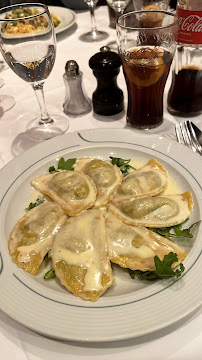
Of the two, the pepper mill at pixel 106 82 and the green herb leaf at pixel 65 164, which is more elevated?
the pepper mill at pixel 106 82

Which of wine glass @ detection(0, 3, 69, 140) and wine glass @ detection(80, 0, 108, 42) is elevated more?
wine glass @ detection(0, 3, 69, 140)

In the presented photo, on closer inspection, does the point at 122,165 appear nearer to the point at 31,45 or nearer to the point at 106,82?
the point at 106,82

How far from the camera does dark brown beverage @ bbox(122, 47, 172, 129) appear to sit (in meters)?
1.47

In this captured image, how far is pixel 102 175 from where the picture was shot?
133 cm

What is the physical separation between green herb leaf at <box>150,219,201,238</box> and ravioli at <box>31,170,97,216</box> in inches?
10.9

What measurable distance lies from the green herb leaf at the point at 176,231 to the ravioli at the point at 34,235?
1.14 ft

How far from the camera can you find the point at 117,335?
78 centimetres

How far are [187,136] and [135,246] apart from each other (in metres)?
0.66

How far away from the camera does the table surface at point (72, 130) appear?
84 cm

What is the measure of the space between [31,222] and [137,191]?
415 millimetres

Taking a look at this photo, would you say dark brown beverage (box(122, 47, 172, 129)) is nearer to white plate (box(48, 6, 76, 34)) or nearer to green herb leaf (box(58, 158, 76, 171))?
green herb leaf (box(58, 158, 76, 171))

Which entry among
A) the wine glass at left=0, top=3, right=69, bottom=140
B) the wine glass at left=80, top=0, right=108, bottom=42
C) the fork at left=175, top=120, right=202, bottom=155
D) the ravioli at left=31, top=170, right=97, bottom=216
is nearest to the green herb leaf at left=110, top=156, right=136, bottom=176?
the ravioli at left=31, top=170, right=97, bottom=216

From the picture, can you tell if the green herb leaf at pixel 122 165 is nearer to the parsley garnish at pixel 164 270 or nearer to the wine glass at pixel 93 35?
the parsley garnish at pixel 164 270

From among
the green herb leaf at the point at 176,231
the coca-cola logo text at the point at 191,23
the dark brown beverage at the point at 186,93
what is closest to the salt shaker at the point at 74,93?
the dark brown beverage at the point at 186,93
